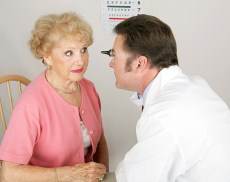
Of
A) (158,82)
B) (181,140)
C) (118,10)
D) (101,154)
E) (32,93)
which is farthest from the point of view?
(118,10)

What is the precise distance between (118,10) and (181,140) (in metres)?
1.13

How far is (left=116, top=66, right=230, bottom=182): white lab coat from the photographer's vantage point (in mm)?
1096

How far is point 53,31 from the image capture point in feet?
4.65

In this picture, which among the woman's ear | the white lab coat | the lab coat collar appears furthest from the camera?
the woman's ear

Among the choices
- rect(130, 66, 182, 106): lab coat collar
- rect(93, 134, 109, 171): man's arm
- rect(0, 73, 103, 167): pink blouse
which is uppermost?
rect(130, 66, 182, 106): lab coat collar

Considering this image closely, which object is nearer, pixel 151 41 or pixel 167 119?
pixel 167 119

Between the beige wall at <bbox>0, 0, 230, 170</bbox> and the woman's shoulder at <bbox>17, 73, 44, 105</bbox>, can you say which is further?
the beige wall at <bbox>0, 0, 230, 170</bbox>

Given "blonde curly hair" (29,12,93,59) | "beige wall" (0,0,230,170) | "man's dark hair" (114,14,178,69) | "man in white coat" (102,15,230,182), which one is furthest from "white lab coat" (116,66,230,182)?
"beige wall" (0,0,230,170)

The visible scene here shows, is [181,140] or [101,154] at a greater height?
[181,140]

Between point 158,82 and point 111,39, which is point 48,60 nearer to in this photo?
point 158,82

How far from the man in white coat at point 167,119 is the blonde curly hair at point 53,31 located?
0.21 meters

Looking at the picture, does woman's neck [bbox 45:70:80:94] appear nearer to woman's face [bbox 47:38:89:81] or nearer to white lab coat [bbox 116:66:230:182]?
woman's face [bbox 47:38:89:81]

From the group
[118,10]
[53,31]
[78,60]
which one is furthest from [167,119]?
[118,10]

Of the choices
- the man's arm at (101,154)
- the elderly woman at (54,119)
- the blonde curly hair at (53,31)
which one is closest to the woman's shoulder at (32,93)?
the elderly woman at (54,119)
